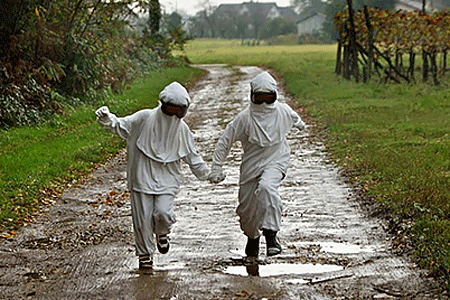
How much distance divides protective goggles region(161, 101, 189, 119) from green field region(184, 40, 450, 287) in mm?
2461

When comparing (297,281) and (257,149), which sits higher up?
(257,149)

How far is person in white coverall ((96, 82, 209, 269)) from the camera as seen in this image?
7.82 m

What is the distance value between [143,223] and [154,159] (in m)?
0.59

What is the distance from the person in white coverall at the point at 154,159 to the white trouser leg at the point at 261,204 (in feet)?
2.35

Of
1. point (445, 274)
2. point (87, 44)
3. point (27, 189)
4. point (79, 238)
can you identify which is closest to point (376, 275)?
point (445, 274)

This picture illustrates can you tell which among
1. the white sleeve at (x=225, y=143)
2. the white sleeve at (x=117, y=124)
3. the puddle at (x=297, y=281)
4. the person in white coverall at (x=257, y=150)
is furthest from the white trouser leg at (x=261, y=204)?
the white sleeve at (x=117, y=124)

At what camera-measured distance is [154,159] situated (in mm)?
7906

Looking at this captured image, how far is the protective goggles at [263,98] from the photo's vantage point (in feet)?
26.9

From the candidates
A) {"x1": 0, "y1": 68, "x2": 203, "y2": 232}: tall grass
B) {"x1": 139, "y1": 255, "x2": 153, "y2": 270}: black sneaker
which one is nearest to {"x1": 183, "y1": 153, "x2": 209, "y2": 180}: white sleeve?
{"x1": 139, "y1": 255, "x2": 153, "y2": 270}: black sneaker

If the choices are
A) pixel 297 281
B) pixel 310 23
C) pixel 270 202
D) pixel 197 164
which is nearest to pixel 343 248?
pixel 270 202

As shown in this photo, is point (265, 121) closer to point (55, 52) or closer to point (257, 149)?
point (257, 149)

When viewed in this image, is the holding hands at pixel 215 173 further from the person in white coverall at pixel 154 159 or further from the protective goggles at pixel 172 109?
the protective goggles at pixel 172 109

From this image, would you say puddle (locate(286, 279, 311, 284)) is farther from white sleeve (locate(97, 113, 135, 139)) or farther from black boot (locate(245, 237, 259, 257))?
white sleeve (locate(97, 113, 135, 139))

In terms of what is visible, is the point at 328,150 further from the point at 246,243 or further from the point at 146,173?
the point at 146,173
